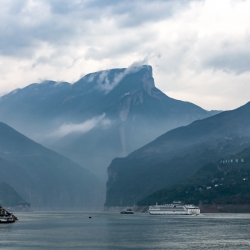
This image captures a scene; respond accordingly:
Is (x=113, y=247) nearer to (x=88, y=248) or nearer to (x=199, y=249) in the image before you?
(x=88, y=248)

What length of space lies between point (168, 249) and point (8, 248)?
4692cm

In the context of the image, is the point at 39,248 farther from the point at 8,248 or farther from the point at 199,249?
the point at 199,249

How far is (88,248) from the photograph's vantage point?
189 metres

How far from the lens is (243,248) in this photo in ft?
607

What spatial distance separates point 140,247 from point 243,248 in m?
30.0

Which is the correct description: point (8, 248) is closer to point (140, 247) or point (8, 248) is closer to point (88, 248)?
point (88, 248)

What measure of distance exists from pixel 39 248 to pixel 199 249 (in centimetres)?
4703

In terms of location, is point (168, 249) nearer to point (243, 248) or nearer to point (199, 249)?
point (199, 249)

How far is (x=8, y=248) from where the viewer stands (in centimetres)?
19075

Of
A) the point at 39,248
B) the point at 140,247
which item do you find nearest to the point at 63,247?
the point at 39,248

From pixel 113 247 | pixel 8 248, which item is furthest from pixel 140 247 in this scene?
A: pixel 8 248

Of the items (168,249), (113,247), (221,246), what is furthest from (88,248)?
(221,246)

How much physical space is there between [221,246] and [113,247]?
3182cm

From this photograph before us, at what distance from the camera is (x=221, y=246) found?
191 meters
